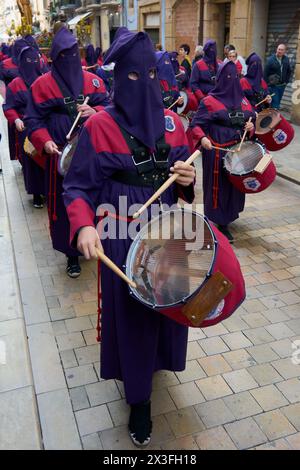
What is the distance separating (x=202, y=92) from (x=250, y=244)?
13.7 ft

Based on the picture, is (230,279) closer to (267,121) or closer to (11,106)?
(267,121)

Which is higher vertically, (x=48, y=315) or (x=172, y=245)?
(x=172, y=245)

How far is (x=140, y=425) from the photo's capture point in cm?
277

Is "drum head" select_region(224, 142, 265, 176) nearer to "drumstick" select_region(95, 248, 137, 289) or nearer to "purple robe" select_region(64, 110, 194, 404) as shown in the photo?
"purple robe" select_region(64, 110, 194, 404)

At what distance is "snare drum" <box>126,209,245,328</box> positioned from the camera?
7.12ft

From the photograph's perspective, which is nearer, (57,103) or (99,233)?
(99,233)

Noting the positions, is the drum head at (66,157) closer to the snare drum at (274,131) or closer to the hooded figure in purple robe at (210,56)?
the snare drum at (274,131)

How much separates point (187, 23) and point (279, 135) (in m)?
12.6

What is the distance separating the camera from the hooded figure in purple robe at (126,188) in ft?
7.94

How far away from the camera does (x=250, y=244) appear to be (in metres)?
5.38

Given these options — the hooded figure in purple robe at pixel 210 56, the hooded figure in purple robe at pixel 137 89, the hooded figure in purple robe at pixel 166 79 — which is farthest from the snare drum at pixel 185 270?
the hooded figure in purple robe at pixel 210 56

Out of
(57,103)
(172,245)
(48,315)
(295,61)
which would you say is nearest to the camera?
(172,245)
